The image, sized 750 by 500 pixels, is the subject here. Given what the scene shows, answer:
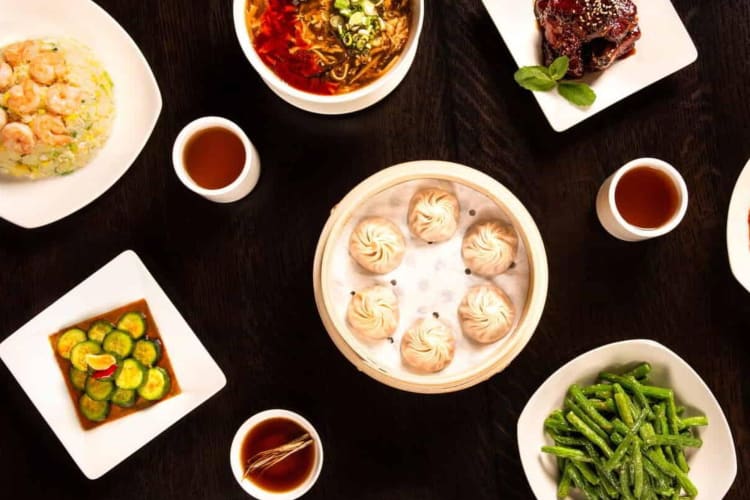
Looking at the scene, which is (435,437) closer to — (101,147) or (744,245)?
(744,245)

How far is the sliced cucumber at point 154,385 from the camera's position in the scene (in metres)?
2.35

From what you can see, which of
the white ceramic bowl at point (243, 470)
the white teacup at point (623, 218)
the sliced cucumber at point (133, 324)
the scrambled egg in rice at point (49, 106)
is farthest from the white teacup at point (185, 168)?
the white teacup at point (623, 218)

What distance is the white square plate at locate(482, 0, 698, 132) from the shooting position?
219cm

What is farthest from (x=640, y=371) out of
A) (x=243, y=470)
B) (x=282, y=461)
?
(x=243, y=470)

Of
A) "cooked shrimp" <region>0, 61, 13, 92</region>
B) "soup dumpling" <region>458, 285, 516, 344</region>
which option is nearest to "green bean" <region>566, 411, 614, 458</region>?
"soup dumpling" <region>458, 285, 516, 344</region>

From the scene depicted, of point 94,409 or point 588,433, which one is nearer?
point 588,433

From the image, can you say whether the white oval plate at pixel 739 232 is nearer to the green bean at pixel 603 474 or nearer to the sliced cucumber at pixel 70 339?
the green bean at pixel 603 474

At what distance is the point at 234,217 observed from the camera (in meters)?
2.39

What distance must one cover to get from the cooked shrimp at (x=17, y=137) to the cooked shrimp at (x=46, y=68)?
159 mm

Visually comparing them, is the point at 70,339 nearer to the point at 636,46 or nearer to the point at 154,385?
the point at 154,385

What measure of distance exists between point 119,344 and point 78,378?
0.20 metres

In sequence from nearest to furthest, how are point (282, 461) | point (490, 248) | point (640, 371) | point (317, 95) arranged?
point (317, 95) → point (490, 248) → point (640, 371) → point (282, 461)

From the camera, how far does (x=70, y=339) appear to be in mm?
2377

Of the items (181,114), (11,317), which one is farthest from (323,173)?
(11,317)
